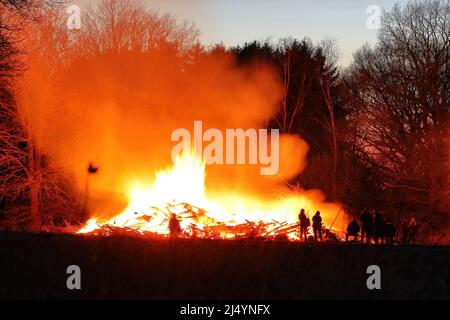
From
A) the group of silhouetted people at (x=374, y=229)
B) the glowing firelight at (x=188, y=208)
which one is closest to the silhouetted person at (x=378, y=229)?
the group of silhouetted people at (x=374, y=229)

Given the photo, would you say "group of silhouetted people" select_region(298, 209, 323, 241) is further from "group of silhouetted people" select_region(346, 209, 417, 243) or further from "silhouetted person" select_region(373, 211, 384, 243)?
"silhouetted person" select_region(373, 211, 384, 243)

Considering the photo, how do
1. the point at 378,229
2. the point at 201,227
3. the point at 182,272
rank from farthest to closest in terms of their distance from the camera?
1. the point at 201,227
2. the point at 378,229
3. the point at 182,272

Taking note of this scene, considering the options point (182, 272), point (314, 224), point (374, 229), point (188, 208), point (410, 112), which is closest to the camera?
point (182, 272)

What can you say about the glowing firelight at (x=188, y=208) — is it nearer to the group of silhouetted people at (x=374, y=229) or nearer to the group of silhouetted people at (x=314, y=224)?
the group of silhouetted people at (x=314, y=224)

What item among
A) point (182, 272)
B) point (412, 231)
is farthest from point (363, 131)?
point (182, 272)

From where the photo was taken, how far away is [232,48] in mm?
52750

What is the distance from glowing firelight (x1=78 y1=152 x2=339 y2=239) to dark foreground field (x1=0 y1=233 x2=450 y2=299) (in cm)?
1031

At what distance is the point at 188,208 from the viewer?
25562 mm

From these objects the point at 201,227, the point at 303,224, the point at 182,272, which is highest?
the point at 303,224

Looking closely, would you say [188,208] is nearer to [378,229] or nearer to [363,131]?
[378,229]

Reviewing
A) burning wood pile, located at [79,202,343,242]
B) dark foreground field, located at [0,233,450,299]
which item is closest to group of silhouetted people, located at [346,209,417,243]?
burning wood pile, located at [79,202,343,242]

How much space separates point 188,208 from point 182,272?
14.3 m
